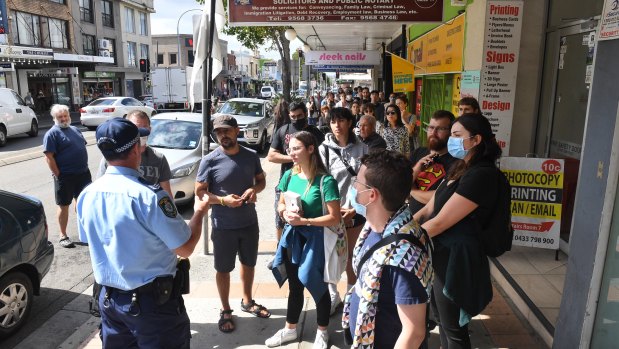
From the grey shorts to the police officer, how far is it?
1316 mm

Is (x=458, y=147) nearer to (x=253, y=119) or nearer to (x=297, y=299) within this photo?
(x=297, y=299)

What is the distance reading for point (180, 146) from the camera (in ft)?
29.2

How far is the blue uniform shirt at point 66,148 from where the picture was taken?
603 cm

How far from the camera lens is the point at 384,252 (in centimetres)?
194

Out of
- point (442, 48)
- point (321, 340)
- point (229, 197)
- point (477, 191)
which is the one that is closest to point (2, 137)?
point (442, 48)

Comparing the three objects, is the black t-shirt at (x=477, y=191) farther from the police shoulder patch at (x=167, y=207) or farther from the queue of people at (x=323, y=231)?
the police shoulder patch at (x=167, y=207)

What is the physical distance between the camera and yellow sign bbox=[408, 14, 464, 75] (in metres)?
6.91

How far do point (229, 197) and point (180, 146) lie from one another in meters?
5.41

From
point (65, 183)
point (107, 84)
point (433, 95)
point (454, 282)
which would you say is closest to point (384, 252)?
point (454, 282)

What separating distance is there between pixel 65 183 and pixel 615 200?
20.2ft

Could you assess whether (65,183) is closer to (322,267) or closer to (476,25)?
(322,267)

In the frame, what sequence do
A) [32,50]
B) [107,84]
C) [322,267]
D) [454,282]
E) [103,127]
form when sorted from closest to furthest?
[103,127] < [454,282] < [322,267] < [32,50] < [107,84]

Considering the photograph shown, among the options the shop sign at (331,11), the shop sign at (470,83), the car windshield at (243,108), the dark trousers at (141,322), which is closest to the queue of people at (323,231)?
the dark trousers at (141,322)

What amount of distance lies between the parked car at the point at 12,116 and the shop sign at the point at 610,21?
18.1 metres
